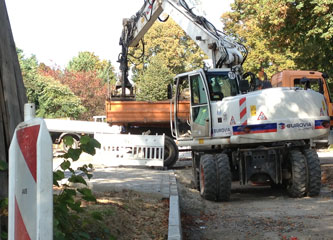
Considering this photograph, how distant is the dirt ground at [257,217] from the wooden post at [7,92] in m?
3.47

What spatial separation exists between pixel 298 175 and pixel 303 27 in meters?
9.59

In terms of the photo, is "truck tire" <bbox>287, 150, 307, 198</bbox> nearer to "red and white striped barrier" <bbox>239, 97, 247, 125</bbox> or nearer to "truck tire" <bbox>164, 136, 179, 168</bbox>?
"red and white striped barrier" <bbox>239, 97, 247, 125</bbox>

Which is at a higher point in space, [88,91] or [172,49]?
[172,49]

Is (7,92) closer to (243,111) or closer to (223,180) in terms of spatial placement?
(223,180)

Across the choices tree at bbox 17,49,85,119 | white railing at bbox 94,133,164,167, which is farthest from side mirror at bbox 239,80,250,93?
tree at bbox 17,49,85,119

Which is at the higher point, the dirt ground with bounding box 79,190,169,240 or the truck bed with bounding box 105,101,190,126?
the truck bed with bounding box 105,101,190,126

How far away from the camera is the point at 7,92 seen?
432cm

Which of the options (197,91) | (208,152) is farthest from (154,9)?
(208,152)

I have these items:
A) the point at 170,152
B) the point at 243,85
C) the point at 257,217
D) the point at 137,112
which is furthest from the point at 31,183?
the point at 137,112

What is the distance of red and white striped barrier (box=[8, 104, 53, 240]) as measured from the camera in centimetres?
208

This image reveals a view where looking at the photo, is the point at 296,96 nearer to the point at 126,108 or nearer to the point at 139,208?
the point at 139,208

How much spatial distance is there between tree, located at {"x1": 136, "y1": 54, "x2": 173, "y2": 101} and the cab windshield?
4451 cm

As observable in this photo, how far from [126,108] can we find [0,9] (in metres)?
14.6

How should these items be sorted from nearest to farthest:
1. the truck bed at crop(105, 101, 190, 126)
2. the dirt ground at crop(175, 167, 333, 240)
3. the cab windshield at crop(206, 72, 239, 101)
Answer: the dirt ground at crop(175, 167, 333, 240), the cab windshield at crop(206, 72, 239, 101), the truck bed at crop(105, 101, 190, 126)
